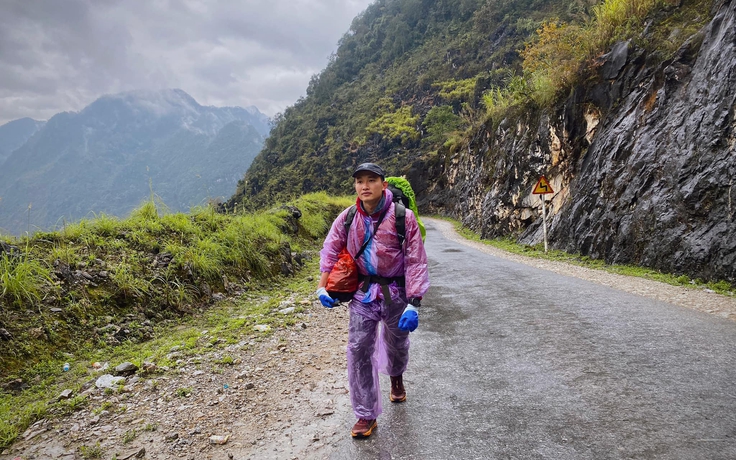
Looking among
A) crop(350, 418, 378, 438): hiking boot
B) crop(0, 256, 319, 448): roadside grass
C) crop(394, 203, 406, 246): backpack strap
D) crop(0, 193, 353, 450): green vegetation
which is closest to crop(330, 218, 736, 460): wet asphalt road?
crop(350, 418, 378, 438): hiking boot

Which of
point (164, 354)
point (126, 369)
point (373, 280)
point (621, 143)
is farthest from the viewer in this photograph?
point (621, 143)

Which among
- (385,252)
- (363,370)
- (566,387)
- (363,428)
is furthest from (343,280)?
(566,387)

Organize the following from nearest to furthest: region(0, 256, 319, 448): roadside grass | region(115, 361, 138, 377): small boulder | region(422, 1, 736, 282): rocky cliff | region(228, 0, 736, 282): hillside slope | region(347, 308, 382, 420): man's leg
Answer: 1. region(347, 308, 382, 420): man's leg
2. region(0, 256, 319, 448): roadside grass
3. region(115, 361, 138, 377): small boulder
4. region(422, 1, 736, 282): rocky cliff
5. region(228, 0, 736, 282): hillside slope

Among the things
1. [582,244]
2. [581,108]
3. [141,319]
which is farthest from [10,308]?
[581,108]

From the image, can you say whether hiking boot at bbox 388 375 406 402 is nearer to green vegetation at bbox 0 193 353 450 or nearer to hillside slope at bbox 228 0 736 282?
Result: green vegetation at bbox 0 193 353 450

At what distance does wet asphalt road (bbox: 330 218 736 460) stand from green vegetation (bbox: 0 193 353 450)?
2165mm

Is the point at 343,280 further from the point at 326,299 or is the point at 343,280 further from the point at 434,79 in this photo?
the point at 434,79

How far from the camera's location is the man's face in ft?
9.10

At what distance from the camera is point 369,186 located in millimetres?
2768

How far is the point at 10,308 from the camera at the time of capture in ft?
12.5

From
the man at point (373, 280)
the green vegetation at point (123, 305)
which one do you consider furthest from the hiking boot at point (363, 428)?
the green vegetation at point (123, 305)

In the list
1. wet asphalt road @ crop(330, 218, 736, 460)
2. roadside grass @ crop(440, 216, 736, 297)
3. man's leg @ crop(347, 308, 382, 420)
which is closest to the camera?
wet asphalt road @ crop(330, 218, 736, 460)

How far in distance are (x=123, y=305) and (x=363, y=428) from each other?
378 centimetres

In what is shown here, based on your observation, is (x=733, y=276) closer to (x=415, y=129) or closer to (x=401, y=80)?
(x=415, y=129)
